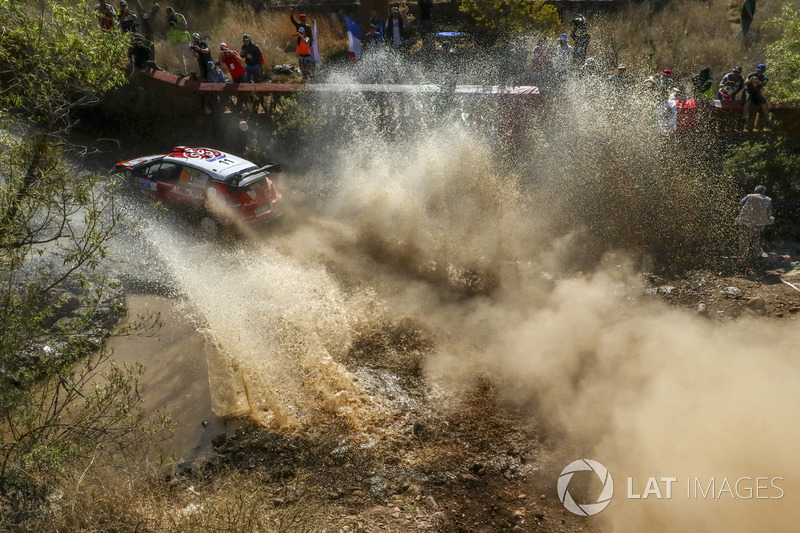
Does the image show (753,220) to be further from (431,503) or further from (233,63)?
(233,63)

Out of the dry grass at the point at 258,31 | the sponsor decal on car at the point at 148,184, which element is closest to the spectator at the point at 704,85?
the dry grass at the point at 258,31

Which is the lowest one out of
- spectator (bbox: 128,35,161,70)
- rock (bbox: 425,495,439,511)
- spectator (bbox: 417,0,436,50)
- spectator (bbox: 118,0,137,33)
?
rock (bbox: 425,495,439,511)

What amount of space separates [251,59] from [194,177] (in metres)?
5.21

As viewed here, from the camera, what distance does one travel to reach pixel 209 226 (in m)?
11.8

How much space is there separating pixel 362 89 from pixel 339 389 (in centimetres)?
843

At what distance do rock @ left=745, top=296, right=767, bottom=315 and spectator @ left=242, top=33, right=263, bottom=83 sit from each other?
41.7ft

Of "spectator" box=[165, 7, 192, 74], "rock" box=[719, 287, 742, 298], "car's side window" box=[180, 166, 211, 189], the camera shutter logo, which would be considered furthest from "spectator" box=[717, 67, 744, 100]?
"spectator" box=[165, 7, 192, 74]

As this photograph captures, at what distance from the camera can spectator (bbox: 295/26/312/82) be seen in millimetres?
15750

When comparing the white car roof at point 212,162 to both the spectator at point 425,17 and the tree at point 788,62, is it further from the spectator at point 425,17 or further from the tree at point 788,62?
the tree at point 788,62

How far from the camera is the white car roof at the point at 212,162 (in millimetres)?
11578

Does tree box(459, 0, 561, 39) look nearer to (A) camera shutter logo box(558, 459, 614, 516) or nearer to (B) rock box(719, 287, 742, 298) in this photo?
(B) rock box(719, 287, 742, 298)

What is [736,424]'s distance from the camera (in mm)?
6934

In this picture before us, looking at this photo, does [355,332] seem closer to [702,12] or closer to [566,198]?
[566,198]

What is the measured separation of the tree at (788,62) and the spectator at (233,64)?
40.6 ft
